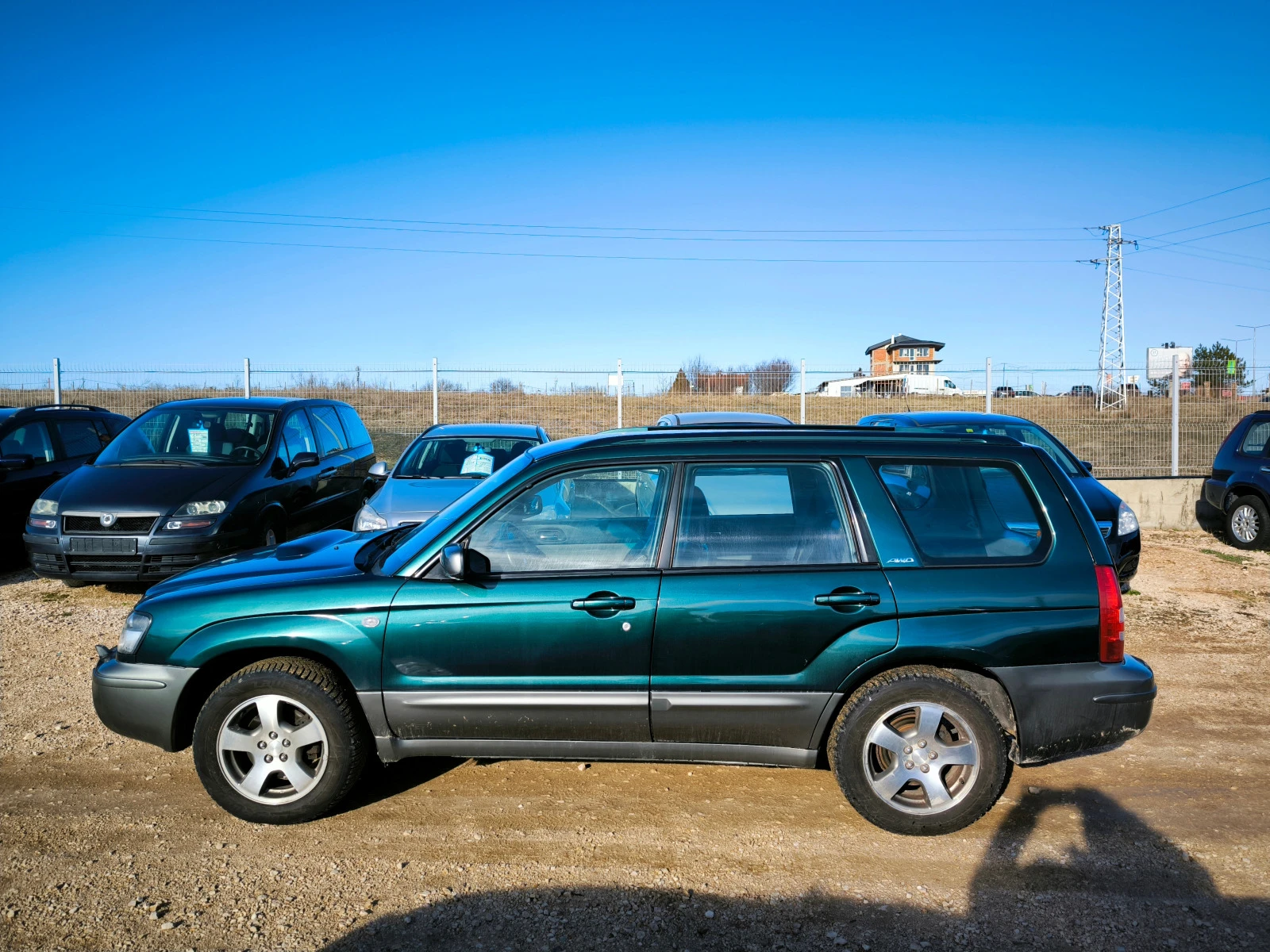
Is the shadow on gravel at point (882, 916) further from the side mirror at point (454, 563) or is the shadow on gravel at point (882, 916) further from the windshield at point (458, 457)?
the windshield at point (458, 457)

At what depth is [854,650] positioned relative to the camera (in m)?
3.52

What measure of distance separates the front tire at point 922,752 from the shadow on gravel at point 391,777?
1915mm

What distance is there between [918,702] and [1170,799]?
1488 millimetres

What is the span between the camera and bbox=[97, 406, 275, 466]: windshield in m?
8.10

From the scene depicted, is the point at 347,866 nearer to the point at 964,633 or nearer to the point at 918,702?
the point at 918,702

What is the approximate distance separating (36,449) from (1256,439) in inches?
561

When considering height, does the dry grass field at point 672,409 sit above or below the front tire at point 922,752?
above

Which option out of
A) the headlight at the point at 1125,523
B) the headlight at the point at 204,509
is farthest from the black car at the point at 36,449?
the headlight at the point at 1125,523

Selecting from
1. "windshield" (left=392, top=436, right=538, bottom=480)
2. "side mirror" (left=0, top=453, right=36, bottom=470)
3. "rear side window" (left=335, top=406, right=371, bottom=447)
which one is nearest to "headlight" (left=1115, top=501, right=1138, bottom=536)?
"windshield" (left=392, top=436, right=538, bottom=480)

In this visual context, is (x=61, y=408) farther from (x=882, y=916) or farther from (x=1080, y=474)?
(x=1080, y=474)

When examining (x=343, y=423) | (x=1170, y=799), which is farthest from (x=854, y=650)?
(x=343, y=423)

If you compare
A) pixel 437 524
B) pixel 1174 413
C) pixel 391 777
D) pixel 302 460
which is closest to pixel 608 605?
pixel 437 524

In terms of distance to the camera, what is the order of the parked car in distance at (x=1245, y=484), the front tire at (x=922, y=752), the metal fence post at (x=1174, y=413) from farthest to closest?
the metal fence post at (x=1174, y=413) < the parked car in distance at (x=1245, y=484) < the front tire at (x=922, y=752)

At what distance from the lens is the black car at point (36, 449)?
29.1 ft
